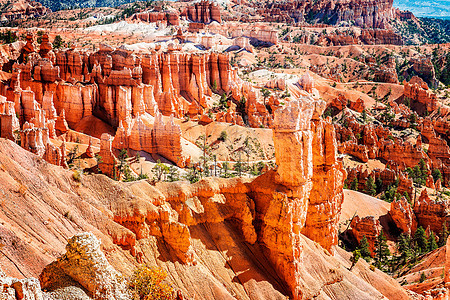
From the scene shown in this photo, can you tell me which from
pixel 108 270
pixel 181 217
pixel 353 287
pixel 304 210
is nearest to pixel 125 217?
pixel 181 217

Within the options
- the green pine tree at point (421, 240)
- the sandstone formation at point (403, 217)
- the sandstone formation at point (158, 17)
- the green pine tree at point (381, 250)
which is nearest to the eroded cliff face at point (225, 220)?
the green pine tree at point (381, 250)

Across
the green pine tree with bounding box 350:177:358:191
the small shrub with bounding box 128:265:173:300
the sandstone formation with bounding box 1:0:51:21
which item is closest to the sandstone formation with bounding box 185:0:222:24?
the sandstone formation with bounding box 1:0:51:21

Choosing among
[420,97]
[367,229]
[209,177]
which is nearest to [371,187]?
[367,229]

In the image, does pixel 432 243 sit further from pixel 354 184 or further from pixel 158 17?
pixel 158 17

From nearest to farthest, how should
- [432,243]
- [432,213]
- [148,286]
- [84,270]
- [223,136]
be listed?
[84,270] < [148,286] < [432,243] < [432,213] < [223,136]

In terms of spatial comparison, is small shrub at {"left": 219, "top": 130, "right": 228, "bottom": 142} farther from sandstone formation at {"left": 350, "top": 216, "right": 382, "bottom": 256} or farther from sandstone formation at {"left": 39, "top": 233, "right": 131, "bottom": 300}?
sandstone formation at {"left": 39, "top": 233, "right": 131, "bottom": 300}

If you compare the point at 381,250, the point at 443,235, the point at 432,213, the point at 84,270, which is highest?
the point at 84,270

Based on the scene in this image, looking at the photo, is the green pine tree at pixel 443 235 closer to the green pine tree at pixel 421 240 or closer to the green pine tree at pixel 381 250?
the green pine tree at pixel 421 240

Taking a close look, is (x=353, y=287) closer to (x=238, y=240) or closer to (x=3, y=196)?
(x=238, y=240)

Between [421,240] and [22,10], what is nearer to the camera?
[421,240]
